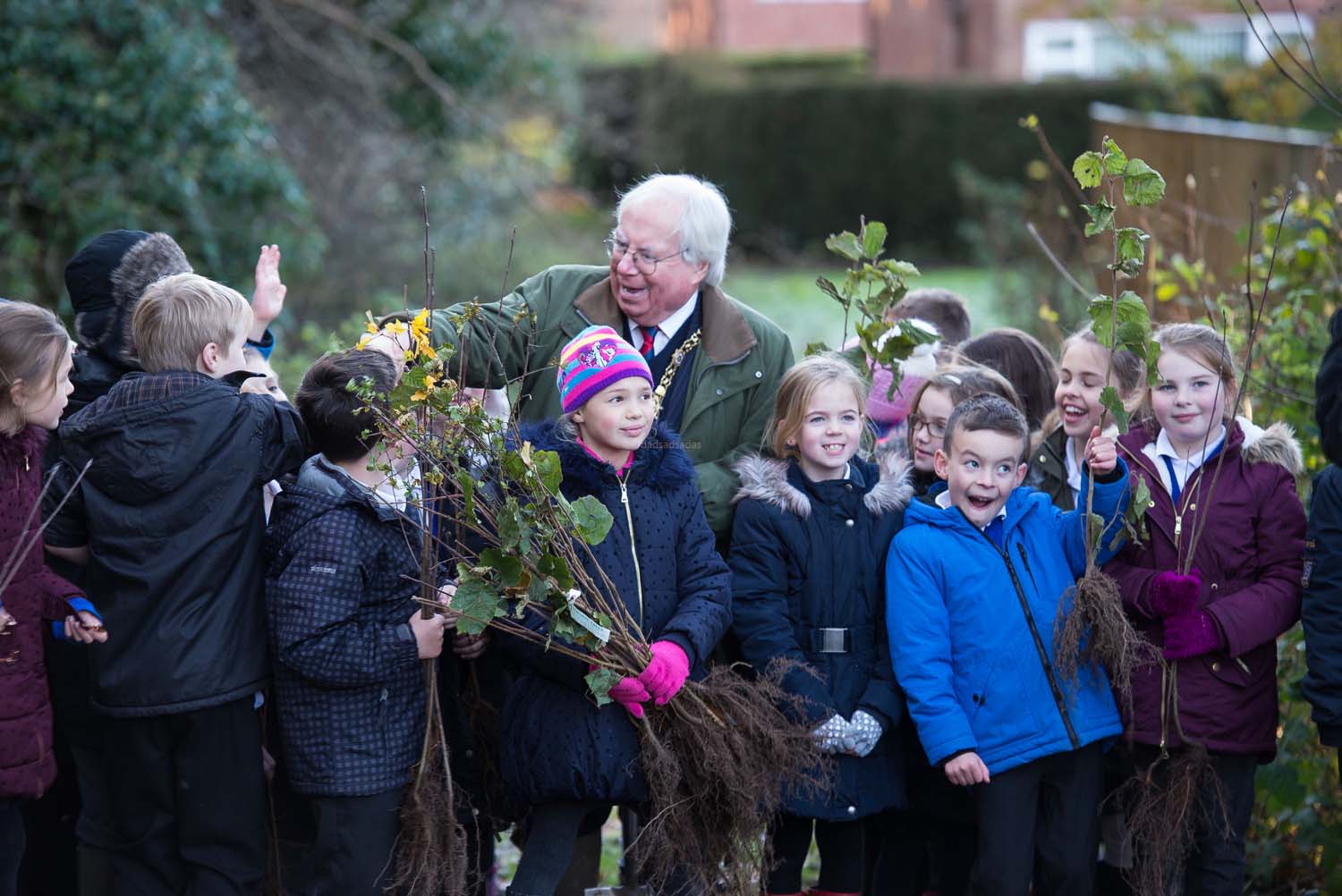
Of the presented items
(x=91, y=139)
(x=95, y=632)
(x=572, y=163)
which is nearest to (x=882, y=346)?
(x=95, y=632)

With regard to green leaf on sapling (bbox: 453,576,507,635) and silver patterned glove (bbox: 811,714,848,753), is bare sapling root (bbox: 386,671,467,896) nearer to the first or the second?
green leaf on sapling (bbox: 453,576,507,635)

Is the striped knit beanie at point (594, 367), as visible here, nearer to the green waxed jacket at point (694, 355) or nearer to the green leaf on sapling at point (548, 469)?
the green leaf on sapling at point (548, 469)

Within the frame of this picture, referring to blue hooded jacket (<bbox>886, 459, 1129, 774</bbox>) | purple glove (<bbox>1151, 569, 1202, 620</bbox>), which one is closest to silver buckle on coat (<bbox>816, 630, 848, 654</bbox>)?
blue hooded jacket (<bbox>886, 459, 1129, 774</bbox>)

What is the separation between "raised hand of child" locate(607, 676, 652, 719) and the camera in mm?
3775

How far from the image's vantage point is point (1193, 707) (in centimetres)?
413

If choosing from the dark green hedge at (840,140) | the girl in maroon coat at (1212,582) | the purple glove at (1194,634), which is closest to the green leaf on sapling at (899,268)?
the girl in maroon coat at (1212,582)

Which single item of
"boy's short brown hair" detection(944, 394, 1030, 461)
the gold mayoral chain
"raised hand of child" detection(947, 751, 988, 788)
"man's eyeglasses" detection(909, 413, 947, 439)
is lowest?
"raised hand of child" detection(947, 751, 988, 788)

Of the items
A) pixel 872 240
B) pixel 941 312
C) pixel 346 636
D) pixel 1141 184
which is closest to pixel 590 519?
pixel 346 636

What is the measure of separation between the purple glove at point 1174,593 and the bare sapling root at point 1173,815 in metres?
0.38

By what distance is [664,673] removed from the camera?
3.80 m

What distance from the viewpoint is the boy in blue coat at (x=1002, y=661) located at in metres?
4.09

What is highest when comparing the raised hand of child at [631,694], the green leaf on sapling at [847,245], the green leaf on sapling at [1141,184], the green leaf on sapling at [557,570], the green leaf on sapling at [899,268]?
the green leaf on sapling at [1141,184]

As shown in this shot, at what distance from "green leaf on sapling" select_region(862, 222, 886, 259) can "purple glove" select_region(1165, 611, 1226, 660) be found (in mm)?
1436

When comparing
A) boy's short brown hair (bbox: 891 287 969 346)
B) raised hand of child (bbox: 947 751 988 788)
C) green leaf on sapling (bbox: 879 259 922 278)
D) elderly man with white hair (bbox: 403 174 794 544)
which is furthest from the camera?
boy's short brown hair (bbox: 891 287 969 346)
